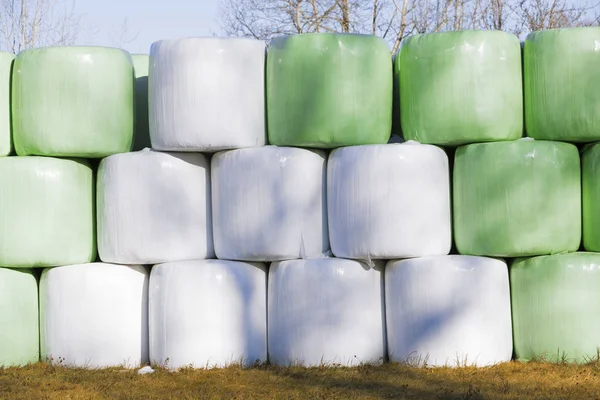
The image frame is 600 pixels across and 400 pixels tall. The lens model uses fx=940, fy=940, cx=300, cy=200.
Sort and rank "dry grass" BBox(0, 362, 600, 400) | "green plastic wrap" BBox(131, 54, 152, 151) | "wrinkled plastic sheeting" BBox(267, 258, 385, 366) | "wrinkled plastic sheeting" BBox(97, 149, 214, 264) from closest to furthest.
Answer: "dry grass" BBox(0, 362, 600, 400), "wrinkled plastic sheeting" BBox(267, 258, 385, 366), "wrinkled plastic sheeting" BBox(97, 149, 214, 264), "green plastic wrap" BBox(131, 54, 152, 151)

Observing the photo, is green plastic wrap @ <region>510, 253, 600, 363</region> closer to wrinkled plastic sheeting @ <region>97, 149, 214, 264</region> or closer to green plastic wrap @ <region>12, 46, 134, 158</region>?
A: wrinkled plastic sheeting @ <region>97, 149, 214, 264</region>

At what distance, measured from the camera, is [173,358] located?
13.1 feet

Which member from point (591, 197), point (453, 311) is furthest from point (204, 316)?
point (591, 197)

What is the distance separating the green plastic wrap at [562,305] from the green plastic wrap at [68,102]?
6.25 ft

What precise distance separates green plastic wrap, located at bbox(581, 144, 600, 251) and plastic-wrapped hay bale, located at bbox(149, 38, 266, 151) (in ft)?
4.63

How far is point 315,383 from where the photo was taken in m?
→ 3.59

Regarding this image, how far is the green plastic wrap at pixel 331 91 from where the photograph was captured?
3967mm

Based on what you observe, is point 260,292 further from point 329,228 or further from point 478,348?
point 478,348

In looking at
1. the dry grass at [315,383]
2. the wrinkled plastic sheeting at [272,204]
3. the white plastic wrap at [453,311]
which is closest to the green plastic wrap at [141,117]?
the wrinkled plastic sheeting at [272,204]

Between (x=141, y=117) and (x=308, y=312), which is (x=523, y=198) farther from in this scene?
(x=141, y=117)

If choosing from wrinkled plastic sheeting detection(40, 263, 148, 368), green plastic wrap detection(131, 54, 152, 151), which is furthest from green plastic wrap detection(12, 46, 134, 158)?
wrinkled plastic sheeting detection(40, 263, 148, 368)

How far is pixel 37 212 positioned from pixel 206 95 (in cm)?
88

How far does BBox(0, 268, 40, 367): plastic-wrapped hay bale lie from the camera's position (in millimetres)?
4047

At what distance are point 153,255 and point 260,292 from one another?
492 mm
